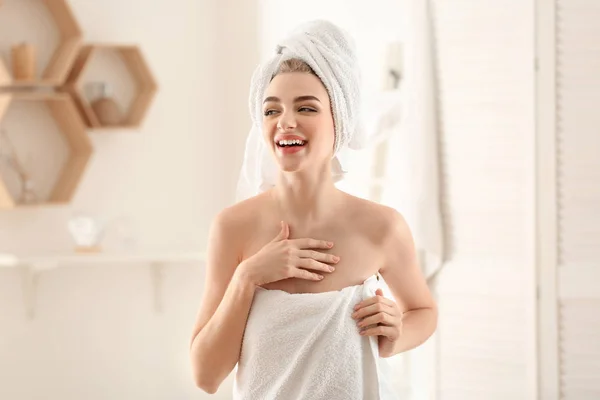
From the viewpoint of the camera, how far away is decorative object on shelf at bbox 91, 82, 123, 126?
3832mm

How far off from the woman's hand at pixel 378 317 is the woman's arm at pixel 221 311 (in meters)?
0.14

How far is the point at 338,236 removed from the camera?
4.15 feet

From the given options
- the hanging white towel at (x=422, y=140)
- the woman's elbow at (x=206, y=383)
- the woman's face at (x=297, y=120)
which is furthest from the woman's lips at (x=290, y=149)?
the hanging white towel at (x=422, y=140)

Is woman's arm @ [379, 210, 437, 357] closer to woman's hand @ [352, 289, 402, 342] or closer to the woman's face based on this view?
woman's hand @ [352, 289, 402, 342]

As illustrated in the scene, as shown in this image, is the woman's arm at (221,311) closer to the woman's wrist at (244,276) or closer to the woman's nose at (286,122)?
the woman's wrist at (244,276)

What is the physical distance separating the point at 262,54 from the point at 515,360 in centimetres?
192

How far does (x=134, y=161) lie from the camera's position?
404cm

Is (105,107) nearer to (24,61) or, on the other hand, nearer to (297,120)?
(24,61)

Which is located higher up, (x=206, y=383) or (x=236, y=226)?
(x=236, y=226)

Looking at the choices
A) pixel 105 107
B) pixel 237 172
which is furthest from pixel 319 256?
pixel 237 172

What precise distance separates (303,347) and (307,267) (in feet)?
0.34

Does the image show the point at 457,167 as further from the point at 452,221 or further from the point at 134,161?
the point at 134,161

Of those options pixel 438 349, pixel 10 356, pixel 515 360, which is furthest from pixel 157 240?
pixel 515 360

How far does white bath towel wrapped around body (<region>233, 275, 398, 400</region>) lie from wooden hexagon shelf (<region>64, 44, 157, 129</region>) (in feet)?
8.89
